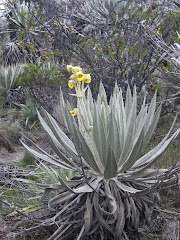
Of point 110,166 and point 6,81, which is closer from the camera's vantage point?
point 110,166

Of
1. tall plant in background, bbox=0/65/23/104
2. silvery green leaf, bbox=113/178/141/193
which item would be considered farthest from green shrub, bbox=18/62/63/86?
silvery green leaf, bbox=113/178/141/193

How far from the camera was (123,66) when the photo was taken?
497 cm

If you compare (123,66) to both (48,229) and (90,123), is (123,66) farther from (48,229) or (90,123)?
(48,229)

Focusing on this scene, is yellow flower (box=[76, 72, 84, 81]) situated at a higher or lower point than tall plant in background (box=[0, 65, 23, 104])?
higher

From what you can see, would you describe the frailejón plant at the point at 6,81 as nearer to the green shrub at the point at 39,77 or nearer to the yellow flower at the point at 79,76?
the green shrub at the point at 39,77

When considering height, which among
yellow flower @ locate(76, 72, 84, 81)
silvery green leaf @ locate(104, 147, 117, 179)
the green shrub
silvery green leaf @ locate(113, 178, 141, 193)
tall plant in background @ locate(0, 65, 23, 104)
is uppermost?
yellow flower @ locate(76, 72, 84, 81)

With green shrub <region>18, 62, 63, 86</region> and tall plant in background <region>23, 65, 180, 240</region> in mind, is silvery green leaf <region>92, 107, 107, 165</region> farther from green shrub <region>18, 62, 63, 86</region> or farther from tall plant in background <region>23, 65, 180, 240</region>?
green shrub <region>18, 62, 63, 86</region>

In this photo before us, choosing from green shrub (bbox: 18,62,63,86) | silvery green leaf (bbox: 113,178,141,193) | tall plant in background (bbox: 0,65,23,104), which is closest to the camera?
silvery green leaf (bbox: 113,178,141,193)

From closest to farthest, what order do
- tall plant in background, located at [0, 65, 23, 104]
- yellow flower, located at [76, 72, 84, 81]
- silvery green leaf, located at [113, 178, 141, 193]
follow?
silvery green leaf, located at [113, 178, 141, 193], yellow flower, located at [76, 72, 84, 81], tall plant in background, located at [0, 65, 23, 104]

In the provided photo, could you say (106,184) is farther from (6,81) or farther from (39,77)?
(6,81)

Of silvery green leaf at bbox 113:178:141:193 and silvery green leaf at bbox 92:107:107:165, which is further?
silvery green leaf at bbox 92:107:107:165

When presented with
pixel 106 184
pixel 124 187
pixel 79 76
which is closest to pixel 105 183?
pixel 106 184

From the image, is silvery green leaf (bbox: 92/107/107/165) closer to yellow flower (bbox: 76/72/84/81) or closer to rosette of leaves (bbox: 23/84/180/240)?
rosette of leaves (bbox: 23/84/180/240)

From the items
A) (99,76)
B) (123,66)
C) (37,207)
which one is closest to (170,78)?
(123,66)
